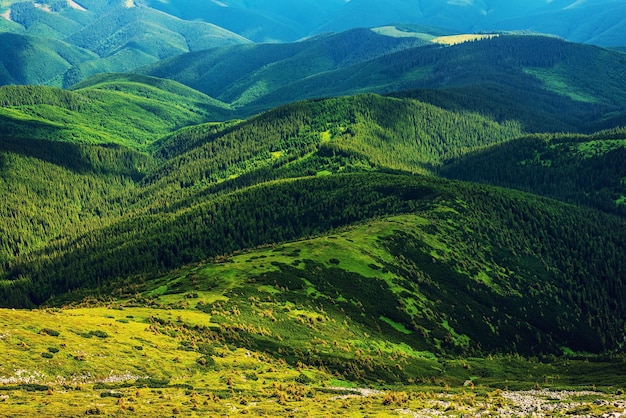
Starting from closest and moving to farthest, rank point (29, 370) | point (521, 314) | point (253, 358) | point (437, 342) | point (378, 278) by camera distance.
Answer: point (29, 370) < point (253, 358) < point (437, 342) < point (378, 278) < point (521, 314)

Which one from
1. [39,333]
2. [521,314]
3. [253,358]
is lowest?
[521,314]

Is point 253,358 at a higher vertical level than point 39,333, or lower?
lower

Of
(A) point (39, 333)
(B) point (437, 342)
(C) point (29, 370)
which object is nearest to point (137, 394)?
(C) point (29, 370)

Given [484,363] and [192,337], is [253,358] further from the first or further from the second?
[484,363]

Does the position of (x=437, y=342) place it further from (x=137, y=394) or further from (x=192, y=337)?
(x=137, y=394)

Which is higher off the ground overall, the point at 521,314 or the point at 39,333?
the point at 39,333

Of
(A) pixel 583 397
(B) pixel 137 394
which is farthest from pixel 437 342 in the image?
(B) pixel 137 394

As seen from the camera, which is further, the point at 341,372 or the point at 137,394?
the point at 341,372

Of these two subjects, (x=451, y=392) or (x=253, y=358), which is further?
(x=253, y=358)

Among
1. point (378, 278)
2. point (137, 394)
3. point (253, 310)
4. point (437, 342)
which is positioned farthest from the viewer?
point (378, 278)
